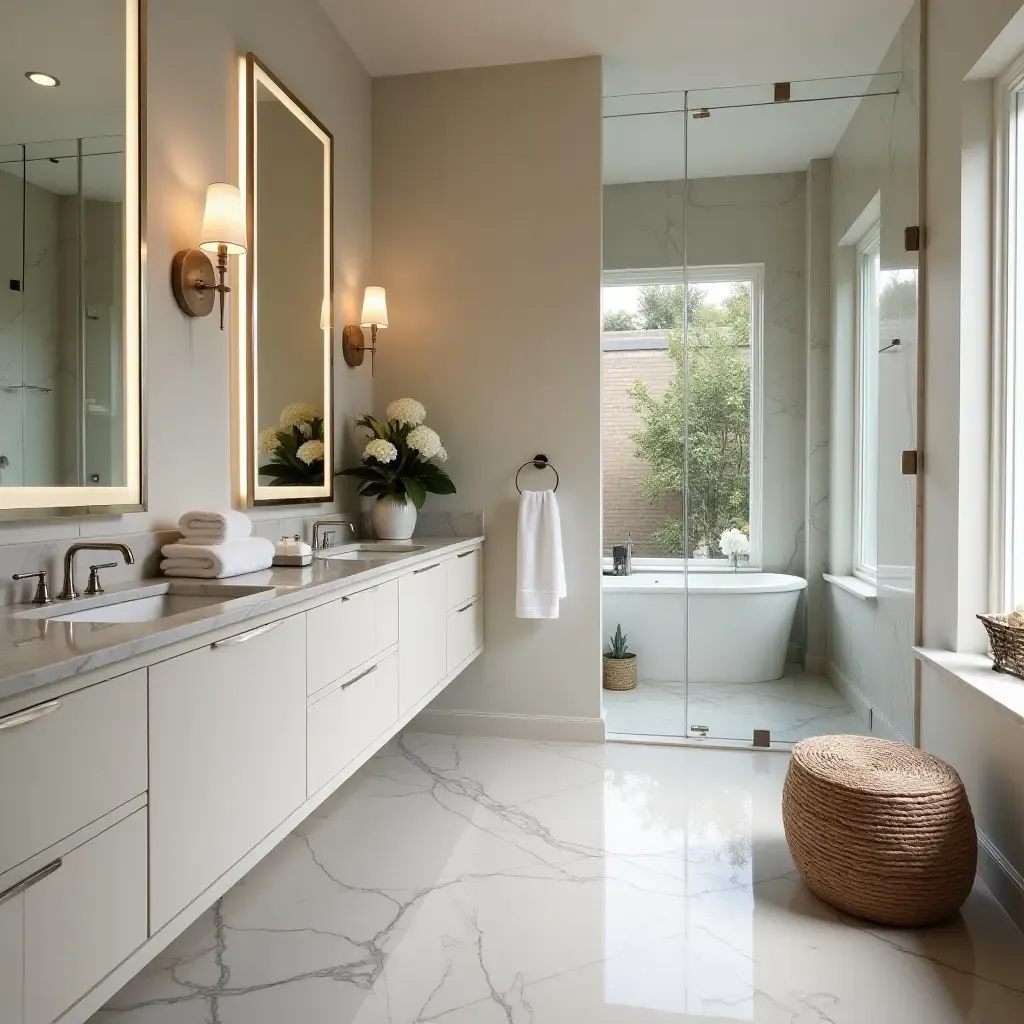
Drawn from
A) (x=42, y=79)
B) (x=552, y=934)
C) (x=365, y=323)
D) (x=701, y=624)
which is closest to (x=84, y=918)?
(x=552, y=934)

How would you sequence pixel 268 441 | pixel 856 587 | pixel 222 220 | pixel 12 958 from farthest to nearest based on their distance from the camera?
pixel 856 587, pixel 268 441, pixel 222 220, pixel 12 958

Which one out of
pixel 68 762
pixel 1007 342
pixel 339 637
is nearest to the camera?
pixel 68 762

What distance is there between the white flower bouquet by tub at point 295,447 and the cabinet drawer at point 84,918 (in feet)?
4.71

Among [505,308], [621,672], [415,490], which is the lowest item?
[621,672]

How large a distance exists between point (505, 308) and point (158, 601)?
1.94 meters

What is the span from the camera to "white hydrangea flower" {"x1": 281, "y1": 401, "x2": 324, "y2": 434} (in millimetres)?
2613

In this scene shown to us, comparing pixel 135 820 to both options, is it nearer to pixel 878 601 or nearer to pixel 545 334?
pixel 545 334

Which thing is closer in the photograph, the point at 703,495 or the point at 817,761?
the point at 817,761

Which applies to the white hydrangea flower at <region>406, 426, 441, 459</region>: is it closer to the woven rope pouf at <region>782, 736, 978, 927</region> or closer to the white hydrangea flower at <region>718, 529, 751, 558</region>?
the white hydrangea flower at <region>718, 529, 751, 558</region>

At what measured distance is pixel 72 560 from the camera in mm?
1682

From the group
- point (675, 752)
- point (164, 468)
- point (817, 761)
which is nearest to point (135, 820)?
point (164, 468)

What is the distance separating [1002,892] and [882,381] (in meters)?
1.79

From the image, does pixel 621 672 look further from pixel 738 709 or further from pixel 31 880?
pixel 31 880

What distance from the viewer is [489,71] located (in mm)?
3262
